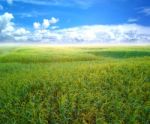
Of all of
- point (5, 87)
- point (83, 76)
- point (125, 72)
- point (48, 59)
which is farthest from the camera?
point (48, 59)

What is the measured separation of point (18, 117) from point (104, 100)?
1966mm

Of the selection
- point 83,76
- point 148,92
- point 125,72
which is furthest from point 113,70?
point 148,92

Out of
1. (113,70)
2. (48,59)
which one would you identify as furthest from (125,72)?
(48,59)

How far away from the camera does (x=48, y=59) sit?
19.0 meters

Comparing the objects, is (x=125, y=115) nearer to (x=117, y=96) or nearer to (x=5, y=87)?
(x=117, y=96)

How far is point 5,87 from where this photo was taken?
6336mm

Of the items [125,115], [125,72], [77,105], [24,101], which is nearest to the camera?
[125,115]

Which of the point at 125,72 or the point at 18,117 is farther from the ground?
the point at 125,72

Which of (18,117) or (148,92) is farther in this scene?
(148,92)

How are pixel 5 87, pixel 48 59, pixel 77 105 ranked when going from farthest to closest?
pixel 48 59
pixel 5 87
pixel 77 105

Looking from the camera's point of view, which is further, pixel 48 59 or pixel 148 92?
pixel 48 59

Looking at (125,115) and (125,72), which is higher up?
(125,72)

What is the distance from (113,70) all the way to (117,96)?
8.07 ft

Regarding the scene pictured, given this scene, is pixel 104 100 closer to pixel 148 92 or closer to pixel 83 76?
pixel 148 92
